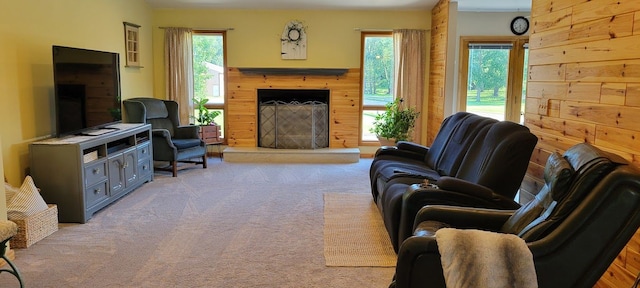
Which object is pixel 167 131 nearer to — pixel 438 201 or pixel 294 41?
pixel 294 41

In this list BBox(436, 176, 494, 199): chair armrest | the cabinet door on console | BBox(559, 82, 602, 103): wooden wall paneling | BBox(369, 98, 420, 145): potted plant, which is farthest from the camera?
BBox(369, 98, 420, 145): potted plant

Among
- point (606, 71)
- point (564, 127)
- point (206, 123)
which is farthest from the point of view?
point (206, 123)

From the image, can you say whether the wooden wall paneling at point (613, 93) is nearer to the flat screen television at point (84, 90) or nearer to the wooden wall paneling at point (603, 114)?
the wooden wall paneling at point (603, 114)

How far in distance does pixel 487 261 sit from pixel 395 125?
521cm

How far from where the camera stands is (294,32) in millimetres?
7461

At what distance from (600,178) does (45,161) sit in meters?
4.15

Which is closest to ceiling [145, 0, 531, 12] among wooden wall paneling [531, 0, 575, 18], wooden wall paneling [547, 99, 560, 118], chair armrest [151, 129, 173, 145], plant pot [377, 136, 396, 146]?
plant pot [377, 136, 396, 146]

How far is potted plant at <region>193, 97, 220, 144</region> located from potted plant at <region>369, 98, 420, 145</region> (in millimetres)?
2394

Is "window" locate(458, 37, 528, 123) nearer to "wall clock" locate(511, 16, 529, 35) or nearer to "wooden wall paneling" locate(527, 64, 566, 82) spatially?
"wall clock" locate(511, 16, 529, 35)

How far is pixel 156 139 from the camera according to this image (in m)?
6.10

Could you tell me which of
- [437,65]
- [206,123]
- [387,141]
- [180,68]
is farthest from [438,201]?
[180,68]

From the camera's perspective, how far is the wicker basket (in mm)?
3568

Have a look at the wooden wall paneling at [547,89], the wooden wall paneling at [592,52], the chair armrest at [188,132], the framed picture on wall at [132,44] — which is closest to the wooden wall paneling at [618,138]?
the wooden wall paneling at [592,52]

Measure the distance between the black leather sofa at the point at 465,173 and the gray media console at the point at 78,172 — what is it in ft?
8.37
